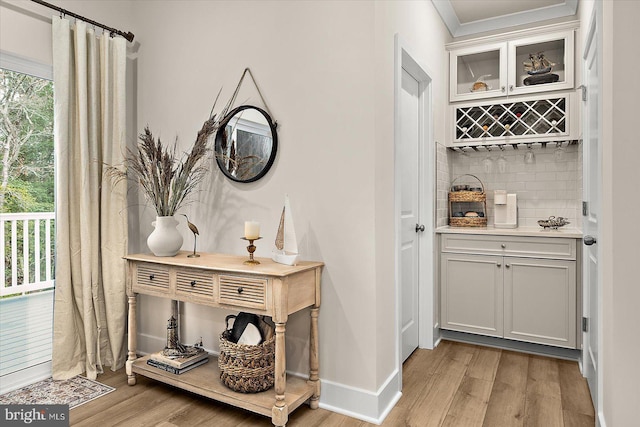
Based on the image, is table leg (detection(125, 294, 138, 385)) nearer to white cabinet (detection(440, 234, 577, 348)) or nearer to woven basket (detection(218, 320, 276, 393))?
woven basket (detection(218, 320, 276, 393))

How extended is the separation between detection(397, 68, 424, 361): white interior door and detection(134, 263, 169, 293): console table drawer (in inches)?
62.9

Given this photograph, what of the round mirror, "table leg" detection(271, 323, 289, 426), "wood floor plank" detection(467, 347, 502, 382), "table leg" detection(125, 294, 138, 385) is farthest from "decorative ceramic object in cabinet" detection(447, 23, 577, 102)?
"table leg" detection(125, 294, 138, 385)

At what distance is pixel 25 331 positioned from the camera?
106 inches

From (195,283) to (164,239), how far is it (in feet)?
1.39

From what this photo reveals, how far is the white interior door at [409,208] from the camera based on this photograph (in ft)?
9.96

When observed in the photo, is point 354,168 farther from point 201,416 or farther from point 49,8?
point 49,8

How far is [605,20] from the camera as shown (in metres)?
1.83

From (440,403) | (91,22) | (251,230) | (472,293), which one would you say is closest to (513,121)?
(472,293)

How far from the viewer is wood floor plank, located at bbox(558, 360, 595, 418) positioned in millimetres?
2369

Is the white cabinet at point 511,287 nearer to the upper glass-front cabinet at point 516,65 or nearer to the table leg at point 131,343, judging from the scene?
the upper glass-front cabinet at point 516,65

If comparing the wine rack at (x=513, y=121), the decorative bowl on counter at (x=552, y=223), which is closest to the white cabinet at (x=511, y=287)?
the decorative bowl on counter at (x=552, y=223)

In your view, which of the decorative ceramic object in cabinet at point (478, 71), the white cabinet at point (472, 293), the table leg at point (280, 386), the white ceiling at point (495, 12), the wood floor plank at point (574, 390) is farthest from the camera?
the decorative ceramic object in cabinet at point (478, 71)

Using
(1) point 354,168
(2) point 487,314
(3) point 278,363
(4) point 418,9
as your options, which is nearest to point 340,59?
(1) point 354,168

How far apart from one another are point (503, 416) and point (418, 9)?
2.65 metres
